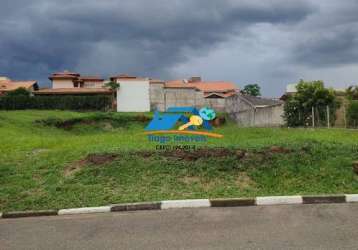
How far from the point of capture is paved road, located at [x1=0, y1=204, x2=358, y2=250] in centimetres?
502

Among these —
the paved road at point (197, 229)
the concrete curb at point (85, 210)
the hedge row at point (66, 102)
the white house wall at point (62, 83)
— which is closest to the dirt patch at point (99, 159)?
the concrete curb at point (85, 210)

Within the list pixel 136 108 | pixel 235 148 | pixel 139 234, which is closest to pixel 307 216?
pixel 139 234

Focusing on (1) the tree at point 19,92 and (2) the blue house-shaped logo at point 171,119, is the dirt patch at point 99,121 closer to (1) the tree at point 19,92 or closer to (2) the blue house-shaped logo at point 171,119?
(2) the blue house-shaped logo at point 171,119

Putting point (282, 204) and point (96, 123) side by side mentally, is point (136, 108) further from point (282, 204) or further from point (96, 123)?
point (282, 204)

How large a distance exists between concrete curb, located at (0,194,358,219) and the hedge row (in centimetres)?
3210

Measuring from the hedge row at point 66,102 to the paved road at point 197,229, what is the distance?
32.4 metres

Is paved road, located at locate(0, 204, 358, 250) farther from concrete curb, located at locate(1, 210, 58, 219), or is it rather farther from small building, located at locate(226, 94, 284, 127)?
small building, located at locate(226, 94, 284, 127)

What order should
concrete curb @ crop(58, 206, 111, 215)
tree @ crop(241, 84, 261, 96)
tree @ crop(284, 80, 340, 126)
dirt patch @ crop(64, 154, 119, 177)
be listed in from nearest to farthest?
concrete curb @ crop(58, 206, 111, 215)
dirt patch @ crop(64, 154, 119, 177)
tree @ crop(284, 80, 340, 126)
tree @ crop(241, 84, 261, 96)

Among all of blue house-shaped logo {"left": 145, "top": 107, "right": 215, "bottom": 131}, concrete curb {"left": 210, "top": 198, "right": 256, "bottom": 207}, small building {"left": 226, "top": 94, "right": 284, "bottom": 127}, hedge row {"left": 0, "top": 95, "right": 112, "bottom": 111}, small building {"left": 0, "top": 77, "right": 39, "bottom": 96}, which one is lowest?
concrete curb {"left": 210, "top": 198, "right": 256, "bottom": 207}

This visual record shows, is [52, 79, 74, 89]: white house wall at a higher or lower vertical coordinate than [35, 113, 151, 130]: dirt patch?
higher

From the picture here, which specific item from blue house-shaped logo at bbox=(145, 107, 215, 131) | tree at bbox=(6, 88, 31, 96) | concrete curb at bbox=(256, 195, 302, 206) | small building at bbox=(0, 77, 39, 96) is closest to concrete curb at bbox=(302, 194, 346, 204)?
concrete curb at bbox=(256, 195, 302, 206)

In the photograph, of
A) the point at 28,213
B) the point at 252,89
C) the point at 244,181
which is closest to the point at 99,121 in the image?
the point at 244,181

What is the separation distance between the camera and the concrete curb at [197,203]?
7.06 meters

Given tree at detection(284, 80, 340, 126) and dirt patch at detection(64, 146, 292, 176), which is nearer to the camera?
dirt patch at detection(64, 146, 292, 176)
